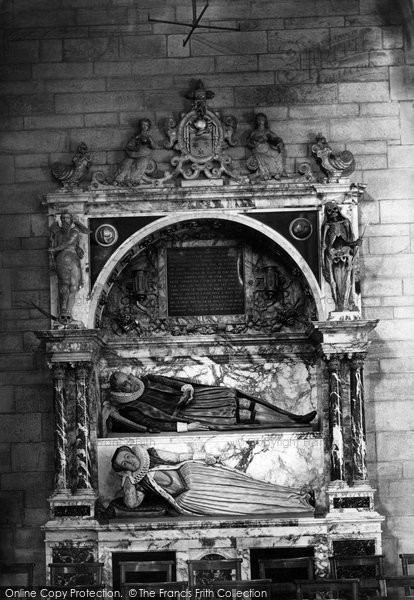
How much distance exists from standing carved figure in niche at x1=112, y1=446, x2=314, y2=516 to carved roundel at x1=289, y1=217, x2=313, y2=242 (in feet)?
8.35

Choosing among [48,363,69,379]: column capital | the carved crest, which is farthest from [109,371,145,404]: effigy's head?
the carved crest

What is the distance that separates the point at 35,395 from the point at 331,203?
3725 millimetres

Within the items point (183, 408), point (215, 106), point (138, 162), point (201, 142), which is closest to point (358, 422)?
point (183, 408)

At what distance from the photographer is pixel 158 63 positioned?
13383mm

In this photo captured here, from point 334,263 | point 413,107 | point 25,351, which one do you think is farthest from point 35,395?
point 413,107

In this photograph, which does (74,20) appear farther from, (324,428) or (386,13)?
(324,428)

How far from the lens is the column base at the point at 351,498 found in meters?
12.6

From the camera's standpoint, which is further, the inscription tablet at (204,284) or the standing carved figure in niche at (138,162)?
the inscription tablet at (204,284)

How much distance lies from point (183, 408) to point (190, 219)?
2007mm

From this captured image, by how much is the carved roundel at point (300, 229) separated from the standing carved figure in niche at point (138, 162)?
1590mm

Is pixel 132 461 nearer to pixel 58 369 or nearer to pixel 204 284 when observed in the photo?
pixel 58 369

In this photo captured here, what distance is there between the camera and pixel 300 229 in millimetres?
13047

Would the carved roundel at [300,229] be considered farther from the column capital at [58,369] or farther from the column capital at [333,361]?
the column capital at [58,369]

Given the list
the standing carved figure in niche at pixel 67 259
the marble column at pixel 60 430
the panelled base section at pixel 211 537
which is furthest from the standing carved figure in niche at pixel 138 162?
the panelled base section at pixel 211 537
